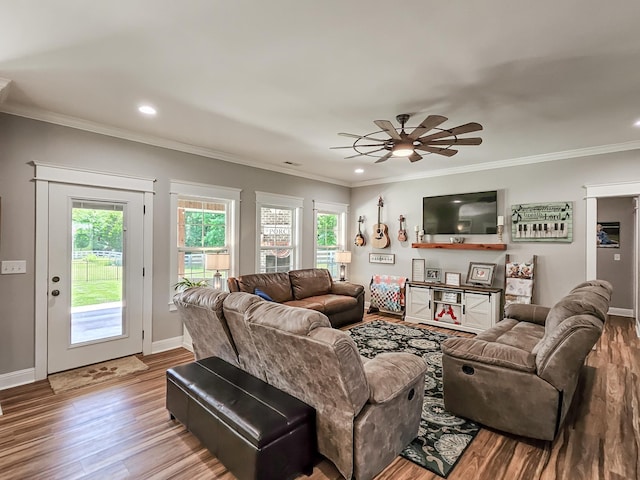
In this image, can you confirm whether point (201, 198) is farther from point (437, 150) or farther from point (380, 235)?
point (380, 235)

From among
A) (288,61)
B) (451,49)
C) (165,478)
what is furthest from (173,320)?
(451,49)

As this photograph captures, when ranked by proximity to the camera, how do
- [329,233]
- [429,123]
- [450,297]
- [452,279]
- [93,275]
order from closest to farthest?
[429,123] < [93,275] < [450,297] < [452,279] < [329,233]

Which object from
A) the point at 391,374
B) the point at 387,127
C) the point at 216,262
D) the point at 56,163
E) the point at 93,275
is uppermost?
the point at 387,127

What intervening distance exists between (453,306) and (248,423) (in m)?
4.46

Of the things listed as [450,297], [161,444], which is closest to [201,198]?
[161,444]

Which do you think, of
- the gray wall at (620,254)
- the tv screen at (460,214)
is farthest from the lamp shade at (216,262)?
the gray wall at (620,254)

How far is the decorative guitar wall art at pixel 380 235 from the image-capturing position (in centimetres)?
666

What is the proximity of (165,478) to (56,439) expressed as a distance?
1061 millimetres

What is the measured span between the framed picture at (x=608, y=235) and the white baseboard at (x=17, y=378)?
921cm

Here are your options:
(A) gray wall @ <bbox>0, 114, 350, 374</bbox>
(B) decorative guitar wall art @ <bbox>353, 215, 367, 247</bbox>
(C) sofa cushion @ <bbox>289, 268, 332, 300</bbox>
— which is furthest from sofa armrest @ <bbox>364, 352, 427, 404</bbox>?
(B) decorative guitar wall art @ <bbox>353, 215, 367, 247</bbox>

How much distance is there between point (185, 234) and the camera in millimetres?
4633

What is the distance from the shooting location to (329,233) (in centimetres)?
709

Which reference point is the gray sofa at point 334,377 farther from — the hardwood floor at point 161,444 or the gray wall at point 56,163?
the gray wall at point 56,163

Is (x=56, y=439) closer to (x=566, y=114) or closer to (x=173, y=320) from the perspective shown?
(x=173, y=320)
